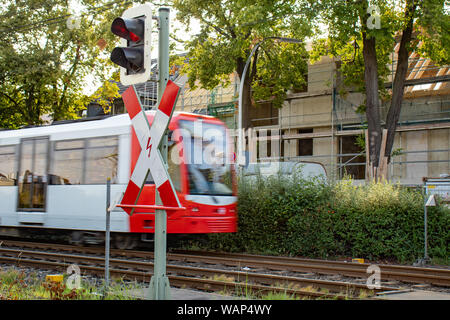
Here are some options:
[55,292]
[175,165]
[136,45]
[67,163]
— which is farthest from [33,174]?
[136,45]

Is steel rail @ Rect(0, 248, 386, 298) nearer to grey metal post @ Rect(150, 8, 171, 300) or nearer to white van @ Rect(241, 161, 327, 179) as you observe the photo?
grey metal post @ Rect(150, 8, 171, 300)

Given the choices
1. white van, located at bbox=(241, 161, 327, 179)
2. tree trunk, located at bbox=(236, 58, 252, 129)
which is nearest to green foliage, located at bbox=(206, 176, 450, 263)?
white van, located at bbox=(241, 161, 327, 179)

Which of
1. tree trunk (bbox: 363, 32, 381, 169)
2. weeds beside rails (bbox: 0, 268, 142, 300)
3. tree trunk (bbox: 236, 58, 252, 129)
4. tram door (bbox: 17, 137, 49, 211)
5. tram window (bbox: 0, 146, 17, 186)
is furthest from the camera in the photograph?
tree trunk (bbox: 236, 58, 252, 129)

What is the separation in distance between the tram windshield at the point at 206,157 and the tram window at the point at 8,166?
20.8ft

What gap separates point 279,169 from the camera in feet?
54.5

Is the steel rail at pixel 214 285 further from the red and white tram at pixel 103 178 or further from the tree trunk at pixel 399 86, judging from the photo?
the tree trunk at pixel 399 86

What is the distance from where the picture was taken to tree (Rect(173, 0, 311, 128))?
2400cm

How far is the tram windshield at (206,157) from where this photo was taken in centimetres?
1395

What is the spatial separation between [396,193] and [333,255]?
2186 mm

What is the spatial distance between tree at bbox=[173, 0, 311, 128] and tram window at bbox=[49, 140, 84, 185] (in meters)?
10.9

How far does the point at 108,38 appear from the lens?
27.5 meters

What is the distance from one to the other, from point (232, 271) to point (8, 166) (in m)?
9.55

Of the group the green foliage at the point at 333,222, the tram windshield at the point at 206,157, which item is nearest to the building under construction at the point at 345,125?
the green foliage at the point at 333,222

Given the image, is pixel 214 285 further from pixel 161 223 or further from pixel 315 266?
pixel 161 223
